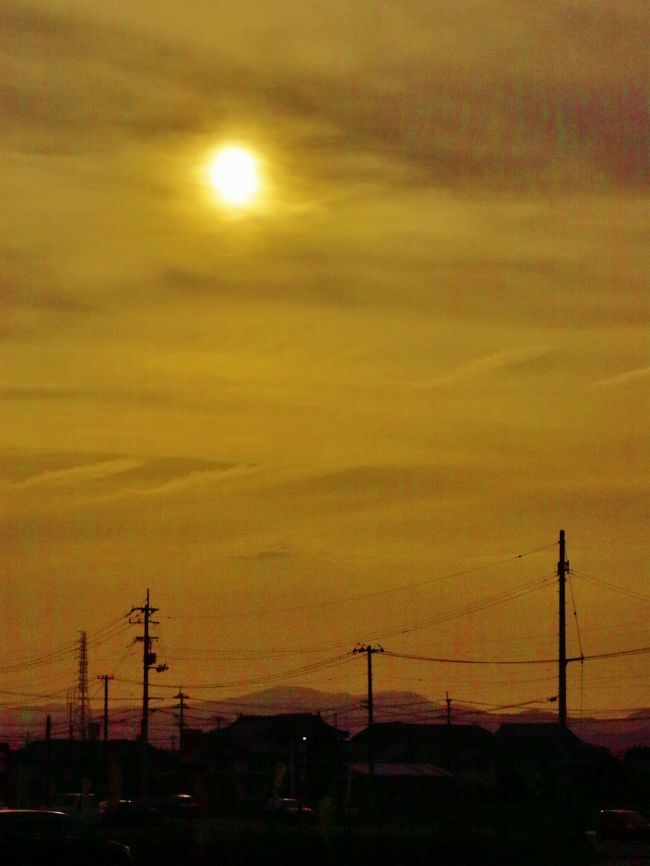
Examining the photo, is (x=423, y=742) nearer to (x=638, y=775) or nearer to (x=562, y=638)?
(x=638, y=775)

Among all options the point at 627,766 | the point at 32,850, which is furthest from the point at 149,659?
the point at 32,850

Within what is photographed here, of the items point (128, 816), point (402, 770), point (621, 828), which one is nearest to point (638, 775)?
point (402, 770)

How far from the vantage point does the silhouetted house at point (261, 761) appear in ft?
327

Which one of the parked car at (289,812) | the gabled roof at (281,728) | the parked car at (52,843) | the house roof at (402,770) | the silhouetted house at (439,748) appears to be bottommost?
the parked car at (289,812)

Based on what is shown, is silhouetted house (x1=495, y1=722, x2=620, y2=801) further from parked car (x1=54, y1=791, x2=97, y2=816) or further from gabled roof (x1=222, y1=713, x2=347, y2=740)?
parked car (x1=54, y1=791, x2=97, y2=816)

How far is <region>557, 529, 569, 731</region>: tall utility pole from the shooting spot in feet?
198

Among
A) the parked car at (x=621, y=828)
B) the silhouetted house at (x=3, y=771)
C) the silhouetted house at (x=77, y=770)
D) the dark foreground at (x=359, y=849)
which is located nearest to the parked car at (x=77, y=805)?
the silhouetted house at (x=3, y=771)

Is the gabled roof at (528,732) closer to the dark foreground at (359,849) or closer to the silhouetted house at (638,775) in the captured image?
the silhouetted house at (638,775)

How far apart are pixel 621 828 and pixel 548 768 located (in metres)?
61.1

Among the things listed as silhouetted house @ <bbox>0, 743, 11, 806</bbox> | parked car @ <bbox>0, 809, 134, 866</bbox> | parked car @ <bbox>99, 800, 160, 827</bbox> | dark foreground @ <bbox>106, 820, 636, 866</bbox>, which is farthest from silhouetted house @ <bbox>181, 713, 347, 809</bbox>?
parked car @ <bbox>0, 809, 134, 866</bbox>

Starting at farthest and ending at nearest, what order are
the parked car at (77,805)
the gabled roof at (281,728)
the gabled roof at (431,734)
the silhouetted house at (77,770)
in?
the gabled roof at (431,734)
the gabled roof at (281,728)
the silhouetted house at (77,770)
the parked car at (77,805)

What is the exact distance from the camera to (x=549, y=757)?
116000 millimetres

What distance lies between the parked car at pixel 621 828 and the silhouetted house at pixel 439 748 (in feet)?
168

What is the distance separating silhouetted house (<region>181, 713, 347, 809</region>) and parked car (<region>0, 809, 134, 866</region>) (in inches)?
2234
